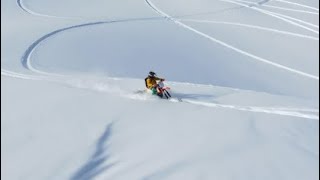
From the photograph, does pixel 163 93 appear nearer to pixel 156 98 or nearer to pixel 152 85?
pixel 156 98

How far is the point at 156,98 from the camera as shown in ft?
55.4

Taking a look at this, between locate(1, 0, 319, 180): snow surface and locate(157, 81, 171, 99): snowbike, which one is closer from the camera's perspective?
locate(1, 0, 319, 180): snow surface

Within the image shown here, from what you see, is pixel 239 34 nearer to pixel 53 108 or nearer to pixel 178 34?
pixel 178 34

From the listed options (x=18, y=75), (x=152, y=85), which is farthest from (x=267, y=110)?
(x=18, y=75)

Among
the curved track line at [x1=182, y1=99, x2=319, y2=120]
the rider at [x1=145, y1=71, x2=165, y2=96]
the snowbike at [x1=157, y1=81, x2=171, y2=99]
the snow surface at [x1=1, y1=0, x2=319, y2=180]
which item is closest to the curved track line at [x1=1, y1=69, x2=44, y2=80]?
the snow surface at [x1=1, y1=0, x2=319, y2=180]

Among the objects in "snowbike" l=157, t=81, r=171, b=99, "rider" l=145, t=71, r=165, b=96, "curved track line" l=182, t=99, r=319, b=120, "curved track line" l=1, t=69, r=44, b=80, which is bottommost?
"curved track line" l=182, t=99, r=319, b=120

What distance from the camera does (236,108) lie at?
53.1 feet

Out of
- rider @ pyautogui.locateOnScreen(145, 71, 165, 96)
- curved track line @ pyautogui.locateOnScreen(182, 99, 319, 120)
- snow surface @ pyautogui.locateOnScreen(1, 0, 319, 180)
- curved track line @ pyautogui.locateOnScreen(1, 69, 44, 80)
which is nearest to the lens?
snow surface @ pyautogui.locateOnScreen(1, 0, 319, 180)

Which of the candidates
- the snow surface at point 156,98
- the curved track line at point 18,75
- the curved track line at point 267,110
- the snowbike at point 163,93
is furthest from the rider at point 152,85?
the curved track line at point 18,75

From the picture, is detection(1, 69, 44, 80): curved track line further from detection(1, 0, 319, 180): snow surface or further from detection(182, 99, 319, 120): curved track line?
detection(182, 99, 319, 120): curved track line

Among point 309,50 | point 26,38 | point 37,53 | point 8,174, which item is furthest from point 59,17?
point 8,174

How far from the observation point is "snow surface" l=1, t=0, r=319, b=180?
12.3 m

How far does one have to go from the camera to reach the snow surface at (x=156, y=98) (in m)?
12.3

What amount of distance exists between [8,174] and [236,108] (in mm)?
7528
